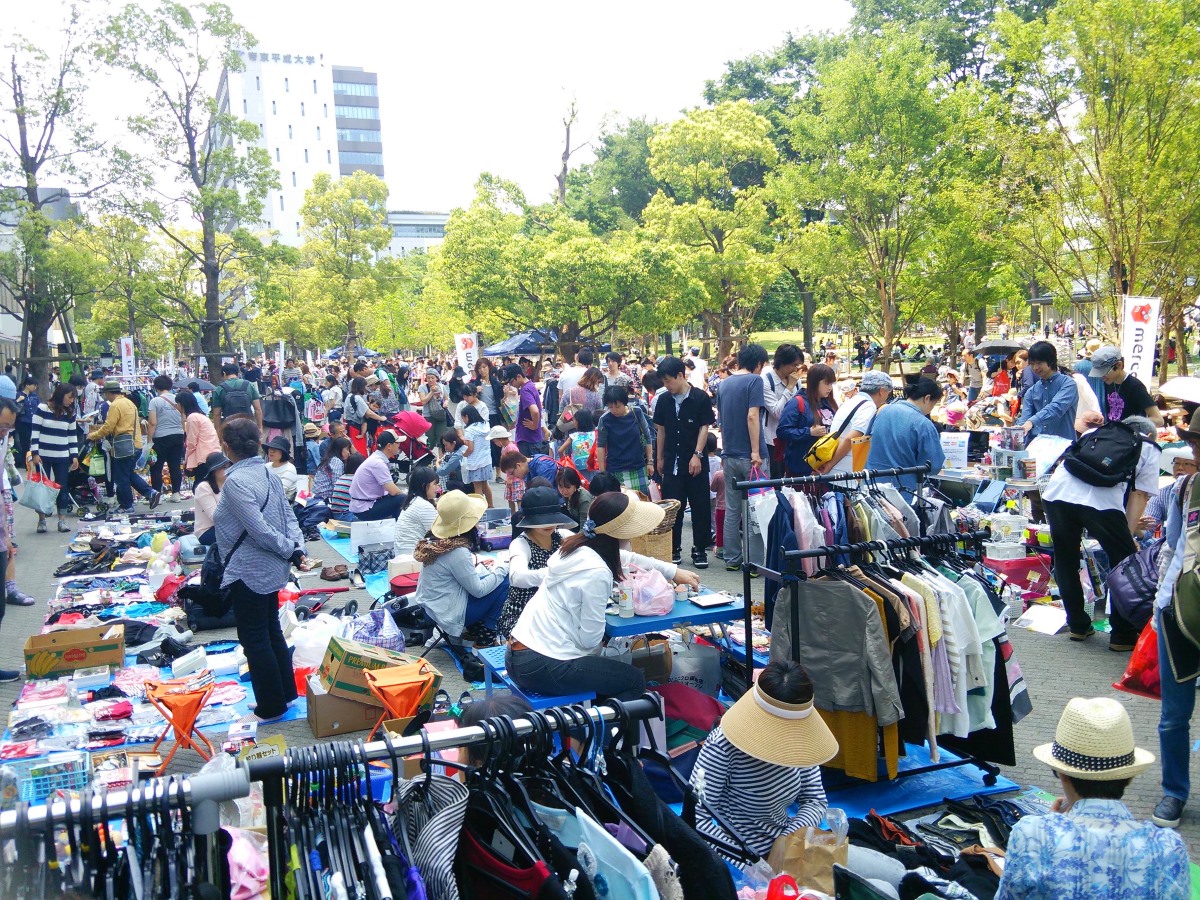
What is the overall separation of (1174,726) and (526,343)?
25.0 m

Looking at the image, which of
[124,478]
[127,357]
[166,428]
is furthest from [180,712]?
[127,357]

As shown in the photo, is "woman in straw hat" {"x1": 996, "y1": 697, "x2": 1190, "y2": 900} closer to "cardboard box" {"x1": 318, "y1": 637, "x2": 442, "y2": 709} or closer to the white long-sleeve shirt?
the white long-sleeve shirt

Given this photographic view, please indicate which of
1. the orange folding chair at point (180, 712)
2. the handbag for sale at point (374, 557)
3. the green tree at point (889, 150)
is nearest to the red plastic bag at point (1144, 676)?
the orange folding chair at point (180, 712)

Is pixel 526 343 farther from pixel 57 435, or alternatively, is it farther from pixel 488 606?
pixel 488 606

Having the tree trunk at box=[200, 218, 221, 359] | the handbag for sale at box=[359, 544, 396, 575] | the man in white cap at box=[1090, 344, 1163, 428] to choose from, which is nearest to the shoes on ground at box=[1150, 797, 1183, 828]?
the man in white cap at box=[1090, 344, 1163, 428]

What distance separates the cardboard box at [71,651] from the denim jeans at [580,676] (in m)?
3.42

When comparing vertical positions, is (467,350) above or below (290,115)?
below

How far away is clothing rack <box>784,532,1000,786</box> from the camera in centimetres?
412

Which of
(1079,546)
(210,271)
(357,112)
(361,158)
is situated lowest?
(1079,546)

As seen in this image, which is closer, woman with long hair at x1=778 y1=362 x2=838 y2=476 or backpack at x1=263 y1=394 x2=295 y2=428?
woman with long hair at x1=778 y1=362 x2=838 y2=476

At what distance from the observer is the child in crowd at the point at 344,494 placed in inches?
431

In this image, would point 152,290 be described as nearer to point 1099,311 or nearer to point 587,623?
point 1099,311

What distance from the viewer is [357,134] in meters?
95.2

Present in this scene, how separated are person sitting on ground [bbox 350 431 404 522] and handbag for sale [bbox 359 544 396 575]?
0.50 meters
